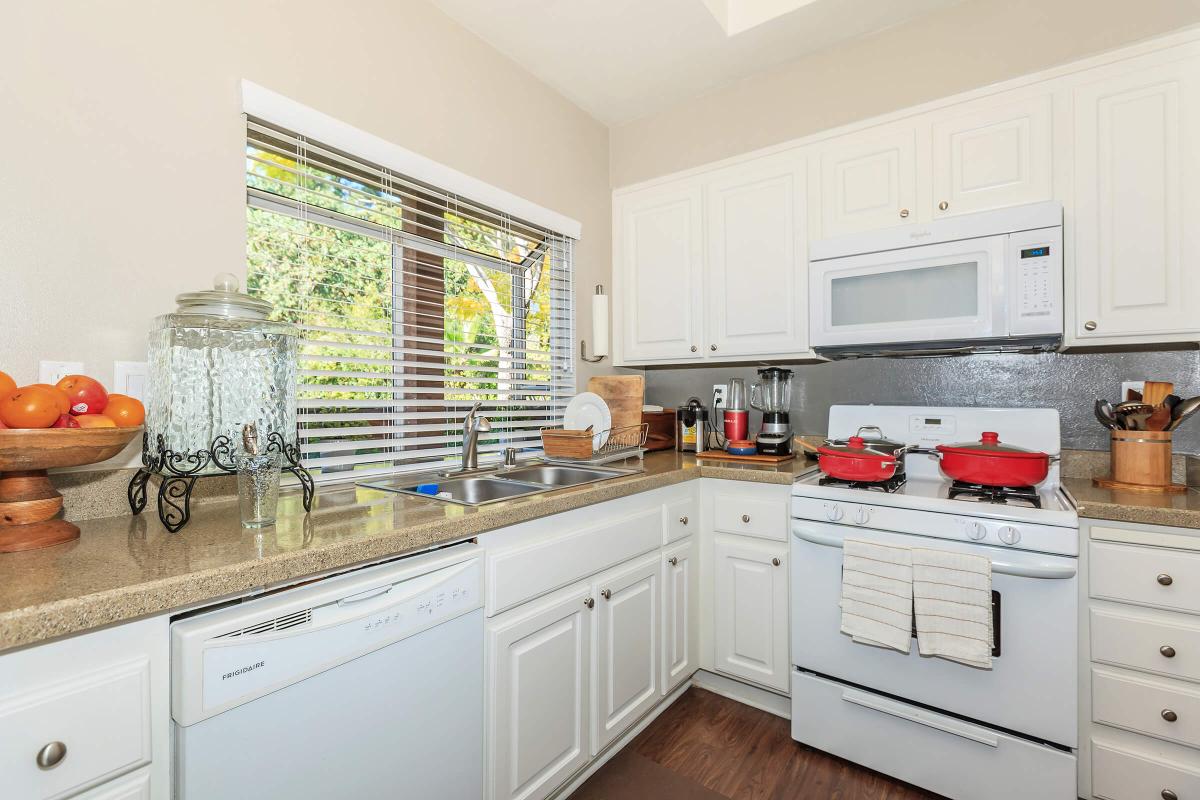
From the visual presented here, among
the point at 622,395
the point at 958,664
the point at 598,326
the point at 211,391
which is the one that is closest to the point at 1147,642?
the point at 958,664

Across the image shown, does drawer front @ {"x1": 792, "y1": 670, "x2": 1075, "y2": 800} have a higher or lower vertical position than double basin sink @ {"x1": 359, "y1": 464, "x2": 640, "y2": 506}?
lower

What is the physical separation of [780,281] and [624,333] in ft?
2.70

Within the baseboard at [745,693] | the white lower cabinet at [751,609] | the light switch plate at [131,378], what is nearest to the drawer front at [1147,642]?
the white lower cabinet at [751,609]

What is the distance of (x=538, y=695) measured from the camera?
1.46 metres

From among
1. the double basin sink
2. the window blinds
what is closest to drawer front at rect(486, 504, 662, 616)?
the double basin sink

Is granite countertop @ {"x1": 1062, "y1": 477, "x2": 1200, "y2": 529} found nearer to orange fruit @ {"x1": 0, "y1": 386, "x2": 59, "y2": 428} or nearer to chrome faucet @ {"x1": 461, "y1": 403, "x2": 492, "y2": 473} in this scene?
chrome faucet @ {"x1": 461, "y1": 403, "x2": 492, "y2": 473}

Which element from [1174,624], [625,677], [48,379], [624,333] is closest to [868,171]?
[624,333]

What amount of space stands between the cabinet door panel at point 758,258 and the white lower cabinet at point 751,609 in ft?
2.81

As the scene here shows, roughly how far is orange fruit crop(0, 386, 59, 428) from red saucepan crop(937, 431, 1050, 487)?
227cm

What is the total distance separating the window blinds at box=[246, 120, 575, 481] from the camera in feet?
5.31

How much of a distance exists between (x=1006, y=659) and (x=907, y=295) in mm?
1203

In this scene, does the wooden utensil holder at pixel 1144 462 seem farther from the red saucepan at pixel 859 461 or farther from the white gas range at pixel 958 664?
the red saucepan at pixel 859 461

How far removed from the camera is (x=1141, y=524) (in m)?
1.45

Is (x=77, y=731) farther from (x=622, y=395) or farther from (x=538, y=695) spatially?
(x=622, y=395)
